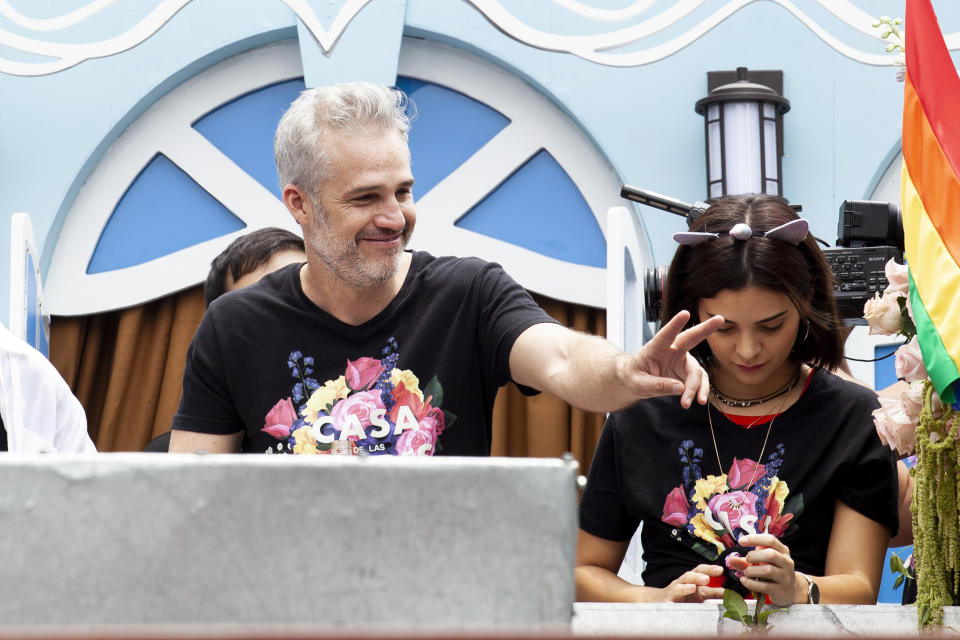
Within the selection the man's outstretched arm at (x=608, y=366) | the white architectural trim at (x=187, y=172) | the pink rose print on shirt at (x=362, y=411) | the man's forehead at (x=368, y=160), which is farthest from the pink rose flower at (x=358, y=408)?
the white architectural trim at (x=187, y=172)

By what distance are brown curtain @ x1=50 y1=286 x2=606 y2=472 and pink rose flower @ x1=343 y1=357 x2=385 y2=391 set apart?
1.81 meters

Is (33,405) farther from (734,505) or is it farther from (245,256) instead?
(734,505)

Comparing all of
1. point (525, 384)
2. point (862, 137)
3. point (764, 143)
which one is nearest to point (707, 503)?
point (525, 384)

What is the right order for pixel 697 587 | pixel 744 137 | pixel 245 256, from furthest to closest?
1. pixel 744 137
2. pixel 245 256
3. pixel 697 587

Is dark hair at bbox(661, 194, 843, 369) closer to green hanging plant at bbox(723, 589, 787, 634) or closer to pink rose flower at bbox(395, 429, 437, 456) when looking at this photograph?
pink rose flower at bbox(395, 429, 437, 456)

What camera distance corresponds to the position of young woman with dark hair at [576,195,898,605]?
5.06 ft

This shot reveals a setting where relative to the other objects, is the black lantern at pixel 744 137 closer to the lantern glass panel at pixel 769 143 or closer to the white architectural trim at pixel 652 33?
the lantern glass panel at pixel 769 143

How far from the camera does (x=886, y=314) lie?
1.29 metres

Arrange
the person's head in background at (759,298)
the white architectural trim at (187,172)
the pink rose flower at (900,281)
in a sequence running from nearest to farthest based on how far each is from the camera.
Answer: the pink rose flower at (900,281)
the person's head in background at (759,298)
the white architectural trim at (187,172)

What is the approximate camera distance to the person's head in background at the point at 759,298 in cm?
162

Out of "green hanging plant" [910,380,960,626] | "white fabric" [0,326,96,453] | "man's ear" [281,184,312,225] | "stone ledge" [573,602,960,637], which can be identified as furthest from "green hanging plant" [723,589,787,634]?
"white fabric" [0,326,96,453]

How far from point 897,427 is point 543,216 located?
220 cm

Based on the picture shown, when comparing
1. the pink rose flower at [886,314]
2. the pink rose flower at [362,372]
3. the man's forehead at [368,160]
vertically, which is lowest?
the pink rose flower at [362,372]

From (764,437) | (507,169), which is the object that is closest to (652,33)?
(507,169)
